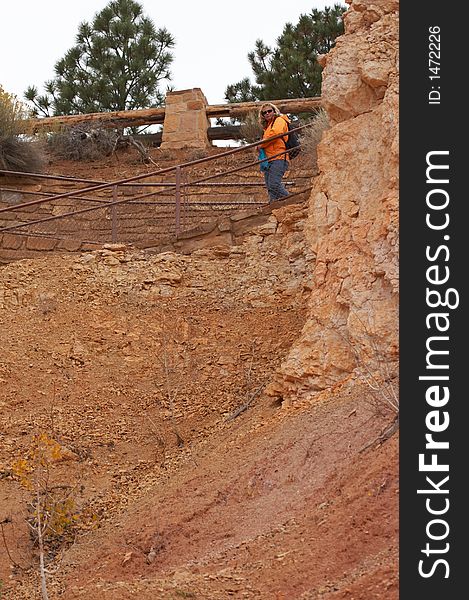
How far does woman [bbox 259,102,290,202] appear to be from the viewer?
12.0 meters

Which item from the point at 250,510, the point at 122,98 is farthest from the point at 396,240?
the point at 122,98

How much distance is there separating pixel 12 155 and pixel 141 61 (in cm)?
677

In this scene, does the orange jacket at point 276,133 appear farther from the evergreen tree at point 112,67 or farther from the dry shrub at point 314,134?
the evergreen tree at point 112,67

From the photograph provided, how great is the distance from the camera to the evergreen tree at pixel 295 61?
21406mm

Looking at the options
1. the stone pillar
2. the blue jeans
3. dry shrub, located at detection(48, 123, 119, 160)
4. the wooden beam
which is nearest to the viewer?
the blue jeans

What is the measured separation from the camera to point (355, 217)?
8.91 m

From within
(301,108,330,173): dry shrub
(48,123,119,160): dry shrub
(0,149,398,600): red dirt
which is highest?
(48,123,119,160): dry shrub

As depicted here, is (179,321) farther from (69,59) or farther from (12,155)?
(69,59)

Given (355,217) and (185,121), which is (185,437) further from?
(185,121)

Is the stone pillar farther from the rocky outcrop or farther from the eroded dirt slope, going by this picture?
the rocky outcrop

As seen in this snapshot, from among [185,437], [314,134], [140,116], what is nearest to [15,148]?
[140,116]

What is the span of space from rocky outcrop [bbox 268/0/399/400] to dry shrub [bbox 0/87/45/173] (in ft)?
29.6

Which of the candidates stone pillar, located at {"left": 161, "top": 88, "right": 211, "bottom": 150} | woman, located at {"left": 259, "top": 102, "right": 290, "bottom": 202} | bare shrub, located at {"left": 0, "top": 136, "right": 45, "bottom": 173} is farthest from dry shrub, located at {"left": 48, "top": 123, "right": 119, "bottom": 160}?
woman, located at {"left": 259, "top": 102, "right": 290, "bottom": 202}

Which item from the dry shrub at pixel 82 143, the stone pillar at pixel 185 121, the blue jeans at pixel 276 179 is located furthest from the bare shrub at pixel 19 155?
the blue jeans at pixel 276 179
